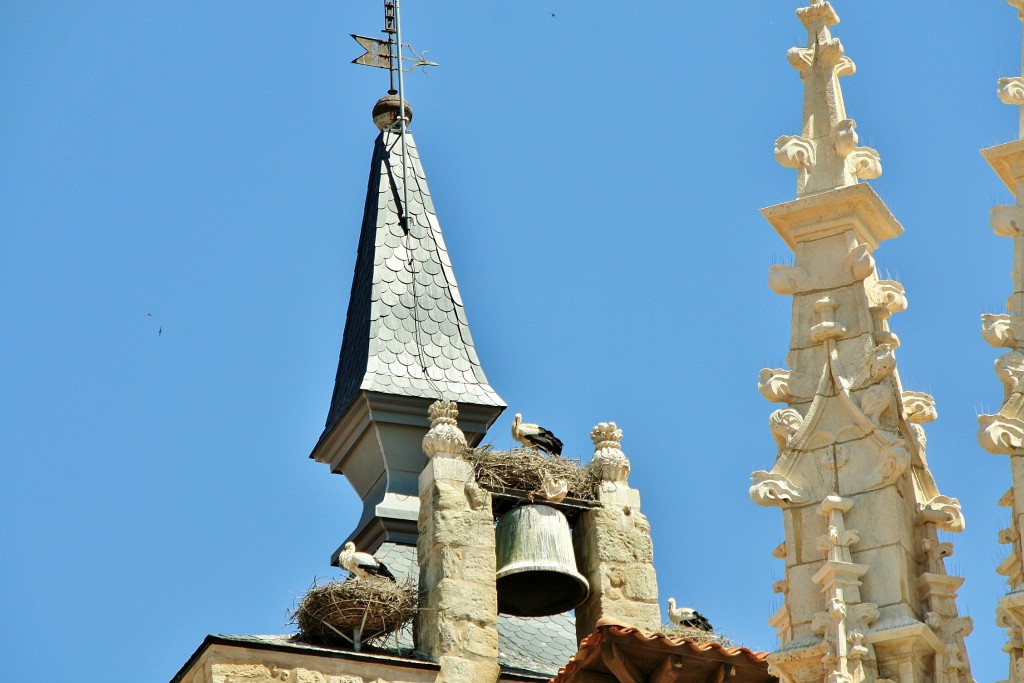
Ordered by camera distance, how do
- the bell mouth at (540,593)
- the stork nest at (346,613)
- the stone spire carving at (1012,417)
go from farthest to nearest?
the bell mouth at (540,593) < the stork nest at (346,613) < the stone spire carving at (1012,417)

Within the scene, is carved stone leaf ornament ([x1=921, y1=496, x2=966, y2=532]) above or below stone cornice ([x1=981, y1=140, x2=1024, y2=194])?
below

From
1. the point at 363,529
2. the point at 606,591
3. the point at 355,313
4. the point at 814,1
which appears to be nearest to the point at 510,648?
the point at 606,591

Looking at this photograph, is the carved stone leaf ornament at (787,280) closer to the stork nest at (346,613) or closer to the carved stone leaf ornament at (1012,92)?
the carved stone leaf ornament at (1012,92)

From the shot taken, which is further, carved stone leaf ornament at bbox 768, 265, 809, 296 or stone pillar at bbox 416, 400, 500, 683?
stone pillar at bbox 416, 400, 500, 683

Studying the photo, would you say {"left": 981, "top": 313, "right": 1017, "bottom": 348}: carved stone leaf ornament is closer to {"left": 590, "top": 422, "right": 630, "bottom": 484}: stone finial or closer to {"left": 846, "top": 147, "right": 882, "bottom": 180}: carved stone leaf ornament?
{"left": 846, "top": 147, "right": 882, "bottom": 180}: carved stone leaf ornament

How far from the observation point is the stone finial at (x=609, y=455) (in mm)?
23672

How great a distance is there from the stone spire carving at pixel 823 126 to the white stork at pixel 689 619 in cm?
554

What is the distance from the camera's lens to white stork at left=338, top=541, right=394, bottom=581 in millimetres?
22859

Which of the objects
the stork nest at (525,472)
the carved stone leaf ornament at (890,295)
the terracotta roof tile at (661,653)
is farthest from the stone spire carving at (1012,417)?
the stork nest at (525,472)

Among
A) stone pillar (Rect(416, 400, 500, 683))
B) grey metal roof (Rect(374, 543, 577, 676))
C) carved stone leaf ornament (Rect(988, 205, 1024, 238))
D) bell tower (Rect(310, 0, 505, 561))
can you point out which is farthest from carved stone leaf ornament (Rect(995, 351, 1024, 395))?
bell tower (Rect(310, 0, 505, 561))

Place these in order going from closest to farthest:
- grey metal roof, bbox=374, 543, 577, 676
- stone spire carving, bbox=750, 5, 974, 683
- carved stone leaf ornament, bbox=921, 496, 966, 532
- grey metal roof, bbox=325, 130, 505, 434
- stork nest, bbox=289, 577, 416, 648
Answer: stone spire carving, bbox=750, 5, 974, 683
carved stone leaf ornament, bbox=921, 496, 966, 532
stork nest, bbox=289, 577, 416, 648
grey metal roof, bbox=374, 543, 577, 676
grey metal roof, bbox=325, 130, 505, 434

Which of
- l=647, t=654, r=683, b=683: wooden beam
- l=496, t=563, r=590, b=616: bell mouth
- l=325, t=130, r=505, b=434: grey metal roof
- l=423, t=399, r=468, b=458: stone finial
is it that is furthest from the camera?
l=325, t=130, r=505, b=434: grey metal roof

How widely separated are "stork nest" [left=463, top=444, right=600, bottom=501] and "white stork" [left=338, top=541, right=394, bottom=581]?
1.09 metres

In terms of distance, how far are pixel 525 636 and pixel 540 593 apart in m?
0.64
